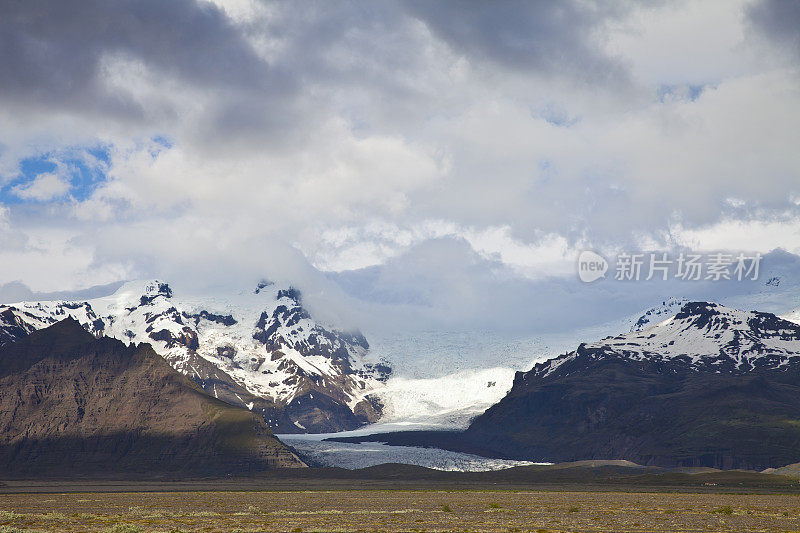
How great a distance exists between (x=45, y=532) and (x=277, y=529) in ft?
83.0

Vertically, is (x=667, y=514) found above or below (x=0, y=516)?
above

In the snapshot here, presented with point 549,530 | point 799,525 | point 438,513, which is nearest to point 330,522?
point 438,513

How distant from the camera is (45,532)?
94812mm

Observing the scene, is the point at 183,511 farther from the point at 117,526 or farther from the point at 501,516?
the point at 501,516

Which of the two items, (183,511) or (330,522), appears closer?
(330,522)

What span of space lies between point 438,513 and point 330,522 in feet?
67.2

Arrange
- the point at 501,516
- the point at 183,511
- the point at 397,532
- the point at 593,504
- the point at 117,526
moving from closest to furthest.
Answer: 1. the point at 397,532
2. the point at 117,526
3. the point at 501,516
4. the point at 183,511
5. the point at 593,504

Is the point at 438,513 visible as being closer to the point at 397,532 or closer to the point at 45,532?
the point at 397,532

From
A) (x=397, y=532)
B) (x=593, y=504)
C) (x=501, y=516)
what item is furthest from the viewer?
(x=593, y=504)

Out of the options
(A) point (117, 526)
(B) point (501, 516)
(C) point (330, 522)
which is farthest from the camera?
(B) point (501, 516)

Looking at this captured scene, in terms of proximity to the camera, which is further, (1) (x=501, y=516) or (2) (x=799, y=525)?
(1) (x=501, y=516)

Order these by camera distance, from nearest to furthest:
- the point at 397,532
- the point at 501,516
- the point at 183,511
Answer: the point at 397,532, the point at 501,516, the point at 183,511

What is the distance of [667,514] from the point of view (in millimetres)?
117500

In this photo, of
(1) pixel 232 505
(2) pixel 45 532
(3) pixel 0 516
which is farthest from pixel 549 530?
(3) pixel 0 516
